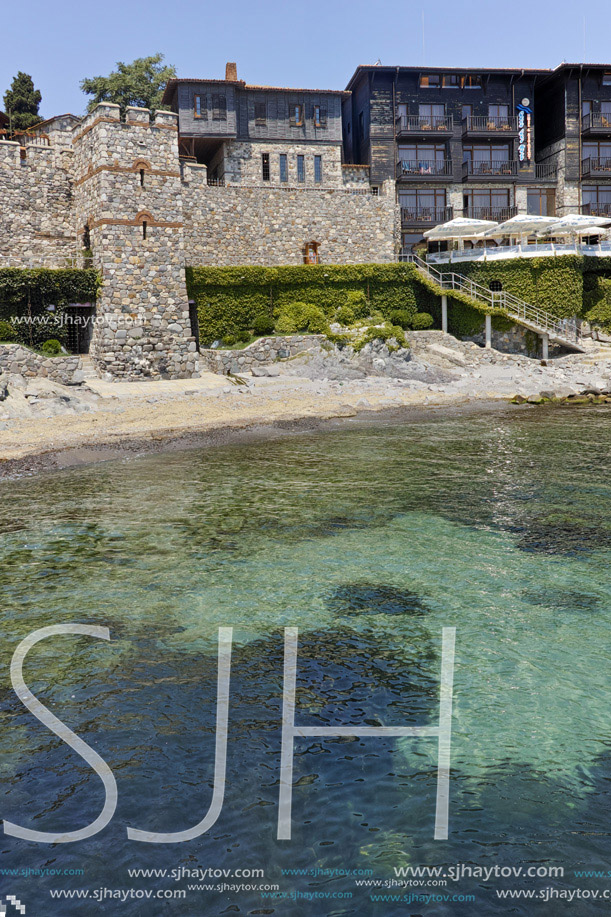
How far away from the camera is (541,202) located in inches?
1902

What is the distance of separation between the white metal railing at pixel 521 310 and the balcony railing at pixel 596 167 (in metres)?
15.0

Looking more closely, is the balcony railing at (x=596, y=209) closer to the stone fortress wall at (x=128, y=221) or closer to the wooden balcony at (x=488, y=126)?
the wooden balcony at (x=488, y=126)

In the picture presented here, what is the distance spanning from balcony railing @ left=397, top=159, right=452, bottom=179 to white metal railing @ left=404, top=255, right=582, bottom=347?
33.2ft

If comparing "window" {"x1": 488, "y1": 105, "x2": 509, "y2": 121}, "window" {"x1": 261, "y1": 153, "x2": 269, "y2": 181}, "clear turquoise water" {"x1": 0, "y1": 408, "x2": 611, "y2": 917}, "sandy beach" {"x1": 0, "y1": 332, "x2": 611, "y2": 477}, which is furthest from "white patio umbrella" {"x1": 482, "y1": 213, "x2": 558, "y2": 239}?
"clear turquoise water" {"x1": 0, "y1": 408, "x2": 611, "y2": 917}

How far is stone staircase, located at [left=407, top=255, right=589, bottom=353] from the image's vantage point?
36438 mm

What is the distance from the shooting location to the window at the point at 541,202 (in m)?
48.1

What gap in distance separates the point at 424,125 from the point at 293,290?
1836 cm

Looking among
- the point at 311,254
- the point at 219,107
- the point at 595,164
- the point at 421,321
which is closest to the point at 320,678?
the point at 421,321

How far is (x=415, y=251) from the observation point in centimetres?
4553

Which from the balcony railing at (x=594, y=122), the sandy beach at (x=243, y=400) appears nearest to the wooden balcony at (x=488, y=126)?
the balcony railing at (x=594, y=122)

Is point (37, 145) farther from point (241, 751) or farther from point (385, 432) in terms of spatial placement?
point (241, 751)

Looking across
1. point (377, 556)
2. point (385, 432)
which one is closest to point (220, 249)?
point (385, 432)

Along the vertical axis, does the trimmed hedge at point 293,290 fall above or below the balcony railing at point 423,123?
below

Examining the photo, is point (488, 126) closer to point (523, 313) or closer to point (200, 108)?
point (523, 313)
